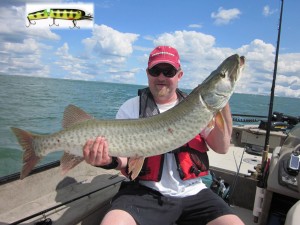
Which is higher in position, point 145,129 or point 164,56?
point 164,56

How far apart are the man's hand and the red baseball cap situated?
1.10 metres

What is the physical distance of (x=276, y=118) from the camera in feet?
22.6

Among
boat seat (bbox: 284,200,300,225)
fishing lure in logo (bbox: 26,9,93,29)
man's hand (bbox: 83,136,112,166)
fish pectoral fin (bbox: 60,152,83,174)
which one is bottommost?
boat seat (bbox: 284,200,300,225)

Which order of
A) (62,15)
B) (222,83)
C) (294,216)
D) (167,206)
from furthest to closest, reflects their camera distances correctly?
(62,15)
(167,206)
(222,83)
(294,216)

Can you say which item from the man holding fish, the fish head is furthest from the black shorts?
the fish head

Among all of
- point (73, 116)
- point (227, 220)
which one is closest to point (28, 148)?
point (73, 116)

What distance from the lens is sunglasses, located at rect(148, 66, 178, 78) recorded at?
346 centimetres

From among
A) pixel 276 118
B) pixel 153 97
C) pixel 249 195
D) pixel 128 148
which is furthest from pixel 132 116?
pixel 276 118

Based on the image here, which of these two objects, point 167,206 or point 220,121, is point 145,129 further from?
point 167,206

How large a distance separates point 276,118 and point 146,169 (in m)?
4.74

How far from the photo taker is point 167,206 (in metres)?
3.12

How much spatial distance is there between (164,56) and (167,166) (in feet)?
4.15

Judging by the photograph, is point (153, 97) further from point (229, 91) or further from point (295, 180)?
point (295, 180)

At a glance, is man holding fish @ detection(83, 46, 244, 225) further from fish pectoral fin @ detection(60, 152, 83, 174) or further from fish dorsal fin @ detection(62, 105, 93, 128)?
fish dorsal fin @ detection(62, 105, 93, 128)
